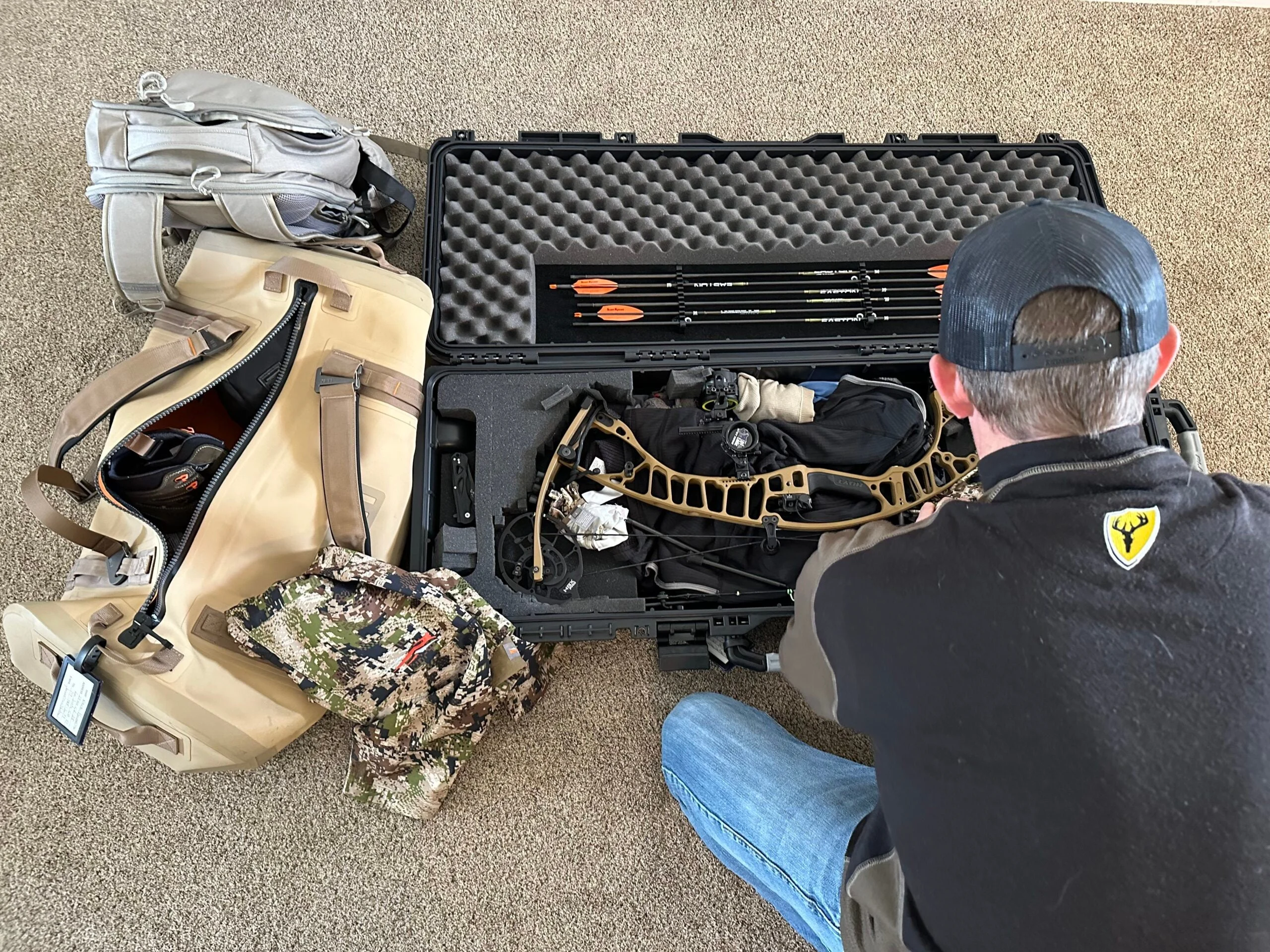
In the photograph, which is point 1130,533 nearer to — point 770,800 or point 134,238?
point 770,800

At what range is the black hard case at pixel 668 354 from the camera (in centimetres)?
159

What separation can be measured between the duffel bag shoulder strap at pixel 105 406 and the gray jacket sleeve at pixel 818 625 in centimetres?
112

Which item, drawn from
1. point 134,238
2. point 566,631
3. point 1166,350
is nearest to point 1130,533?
point 1166,350

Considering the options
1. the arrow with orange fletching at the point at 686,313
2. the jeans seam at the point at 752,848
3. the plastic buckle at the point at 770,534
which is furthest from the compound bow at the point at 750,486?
the jeans seam at the point at 752,848

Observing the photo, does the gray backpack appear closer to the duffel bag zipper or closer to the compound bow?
the duffel bag zipper

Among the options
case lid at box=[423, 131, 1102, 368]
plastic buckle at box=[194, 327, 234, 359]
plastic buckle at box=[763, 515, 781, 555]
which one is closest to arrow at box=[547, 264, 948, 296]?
case lid at box=[423, 131, 1102, 368]

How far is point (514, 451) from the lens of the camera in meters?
1.64

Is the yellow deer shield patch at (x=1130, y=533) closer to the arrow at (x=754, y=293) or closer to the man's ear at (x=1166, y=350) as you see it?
the man's ear at (x=1166, y=350)

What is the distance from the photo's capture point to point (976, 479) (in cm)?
164

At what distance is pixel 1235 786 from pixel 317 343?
151cm

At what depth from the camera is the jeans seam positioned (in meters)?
1.32

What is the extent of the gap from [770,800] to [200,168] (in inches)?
61.6

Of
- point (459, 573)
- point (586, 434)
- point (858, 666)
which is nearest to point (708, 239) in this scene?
point (586, 434)

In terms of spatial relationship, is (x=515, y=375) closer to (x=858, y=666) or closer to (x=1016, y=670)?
(x=858, y=666)
